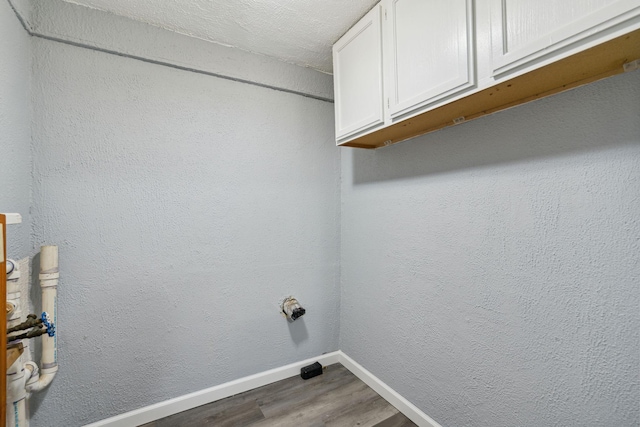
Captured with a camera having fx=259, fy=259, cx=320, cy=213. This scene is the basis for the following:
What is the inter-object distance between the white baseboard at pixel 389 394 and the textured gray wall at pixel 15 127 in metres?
1.98

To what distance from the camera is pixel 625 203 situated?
81 cm

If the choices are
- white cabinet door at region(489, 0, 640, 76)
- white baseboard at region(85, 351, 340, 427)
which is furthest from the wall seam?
white baseboard at region(85, 351, 340, 427)

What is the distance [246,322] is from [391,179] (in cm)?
135

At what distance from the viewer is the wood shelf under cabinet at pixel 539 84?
72 centimetres

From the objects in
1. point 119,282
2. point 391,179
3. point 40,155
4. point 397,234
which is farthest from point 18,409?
point 391,179

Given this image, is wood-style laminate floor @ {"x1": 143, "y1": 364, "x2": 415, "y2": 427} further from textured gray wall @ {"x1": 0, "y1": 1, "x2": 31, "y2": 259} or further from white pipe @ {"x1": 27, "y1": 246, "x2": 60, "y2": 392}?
textured gray wall @ {"x1": 0, "y1": 1, "x2": 31, "y2": 259}

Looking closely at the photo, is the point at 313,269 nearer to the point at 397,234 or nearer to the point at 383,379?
the point at 397,234

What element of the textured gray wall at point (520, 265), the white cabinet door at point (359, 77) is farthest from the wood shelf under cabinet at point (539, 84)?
the white cabinet door at point (359, 77)

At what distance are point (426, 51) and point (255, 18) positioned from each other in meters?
0.97

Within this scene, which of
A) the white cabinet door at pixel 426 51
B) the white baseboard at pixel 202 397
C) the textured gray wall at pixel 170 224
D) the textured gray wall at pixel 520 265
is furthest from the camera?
the white baseboard at pixel 202 397

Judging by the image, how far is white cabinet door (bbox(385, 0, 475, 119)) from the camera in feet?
3.14

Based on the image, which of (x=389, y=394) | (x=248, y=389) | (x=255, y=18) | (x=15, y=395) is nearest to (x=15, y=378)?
(x=15, y=395)

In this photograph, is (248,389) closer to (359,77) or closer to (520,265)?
(520,265)

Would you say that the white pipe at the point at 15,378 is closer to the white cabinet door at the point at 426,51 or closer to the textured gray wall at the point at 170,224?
the textured gray wall at the point at 170,224
